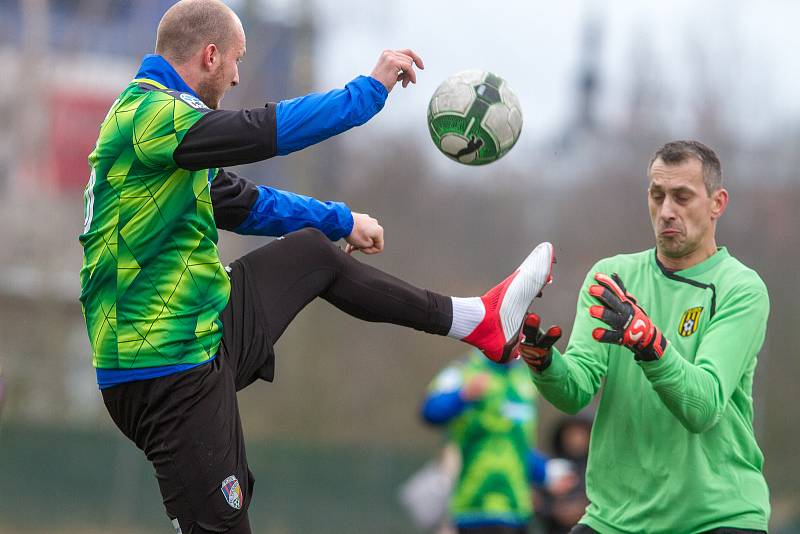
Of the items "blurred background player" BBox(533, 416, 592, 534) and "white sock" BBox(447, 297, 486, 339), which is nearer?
"white sock" BBox(447, 297, 486, 339)

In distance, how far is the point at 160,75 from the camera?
15.3 ft

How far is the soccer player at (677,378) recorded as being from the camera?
4.83 metres

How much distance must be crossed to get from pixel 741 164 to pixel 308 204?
2407 centimetres

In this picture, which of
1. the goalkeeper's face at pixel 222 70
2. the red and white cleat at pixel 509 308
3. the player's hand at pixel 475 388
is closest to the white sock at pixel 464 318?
the red and white cleat at pixel 509 308

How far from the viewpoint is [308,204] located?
17.4ft

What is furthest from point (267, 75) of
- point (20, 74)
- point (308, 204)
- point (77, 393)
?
point (308, 204)

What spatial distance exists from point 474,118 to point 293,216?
901 mm

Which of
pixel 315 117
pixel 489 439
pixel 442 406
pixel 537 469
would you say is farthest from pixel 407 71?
pixel 537 469

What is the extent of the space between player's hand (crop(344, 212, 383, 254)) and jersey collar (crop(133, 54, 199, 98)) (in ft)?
3.26

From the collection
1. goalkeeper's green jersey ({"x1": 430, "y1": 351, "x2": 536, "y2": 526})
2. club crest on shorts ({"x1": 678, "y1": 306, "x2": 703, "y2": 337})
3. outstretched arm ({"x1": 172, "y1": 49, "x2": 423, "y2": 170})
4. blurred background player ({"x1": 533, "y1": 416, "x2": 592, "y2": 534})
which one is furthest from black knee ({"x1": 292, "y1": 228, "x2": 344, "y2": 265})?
blurred background player ({"x1": 533, "y1": 416, "x2": 592, "y2": 534})

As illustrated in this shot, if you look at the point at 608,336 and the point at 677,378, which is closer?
the point at 608,336

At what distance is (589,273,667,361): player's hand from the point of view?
4492mm

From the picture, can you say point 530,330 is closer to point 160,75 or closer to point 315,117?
point 315,117

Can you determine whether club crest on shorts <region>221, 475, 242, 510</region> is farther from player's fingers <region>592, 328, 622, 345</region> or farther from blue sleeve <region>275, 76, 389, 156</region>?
player's fingers <region>592, 328, 622, 345</region>
